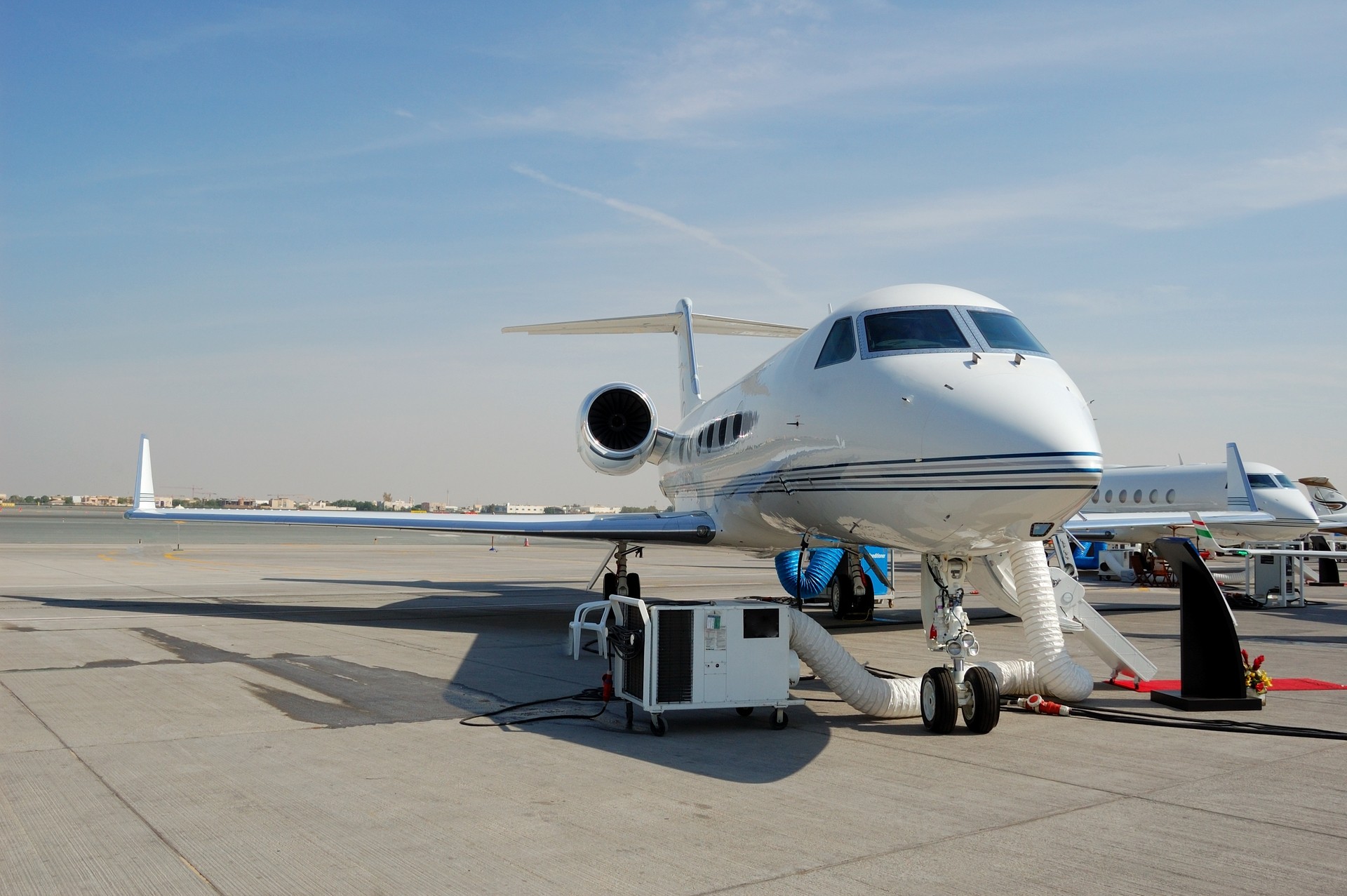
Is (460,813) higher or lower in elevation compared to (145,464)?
lower

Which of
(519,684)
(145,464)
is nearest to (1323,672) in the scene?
(519,684)

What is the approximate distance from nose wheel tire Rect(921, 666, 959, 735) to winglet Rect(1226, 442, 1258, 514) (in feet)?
85.9

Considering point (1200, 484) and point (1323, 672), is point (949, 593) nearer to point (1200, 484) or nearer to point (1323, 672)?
point (1323, 672)

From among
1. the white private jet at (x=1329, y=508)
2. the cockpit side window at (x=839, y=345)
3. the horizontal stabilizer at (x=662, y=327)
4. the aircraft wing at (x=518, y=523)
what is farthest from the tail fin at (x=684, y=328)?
the white private jet at (x=1329, y=508)

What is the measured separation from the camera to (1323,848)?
15.6ft

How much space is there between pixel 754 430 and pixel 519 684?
13.4 feet

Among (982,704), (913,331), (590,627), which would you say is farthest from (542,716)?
(913,331)

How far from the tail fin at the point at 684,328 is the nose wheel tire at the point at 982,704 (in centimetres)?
1489

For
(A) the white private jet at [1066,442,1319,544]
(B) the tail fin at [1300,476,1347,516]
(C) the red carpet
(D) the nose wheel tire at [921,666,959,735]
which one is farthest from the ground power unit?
(B) the tail fin at [1300,476,1347,516]

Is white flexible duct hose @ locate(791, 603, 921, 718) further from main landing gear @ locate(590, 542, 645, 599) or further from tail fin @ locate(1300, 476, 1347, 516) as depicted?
tail fin @ locate(1300, 476, 1347, 516)

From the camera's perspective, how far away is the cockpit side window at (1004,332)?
8.28 meters

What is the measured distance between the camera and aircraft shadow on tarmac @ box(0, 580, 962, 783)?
695 centimetres

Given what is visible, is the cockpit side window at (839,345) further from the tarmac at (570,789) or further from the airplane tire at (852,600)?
the airplane tire at (852,600)

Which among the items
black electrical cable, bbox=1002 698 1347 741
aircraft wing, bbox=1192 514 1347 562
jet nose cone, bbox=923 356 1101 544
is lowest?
black electrical cable, bbox=1002 698 1347 741
